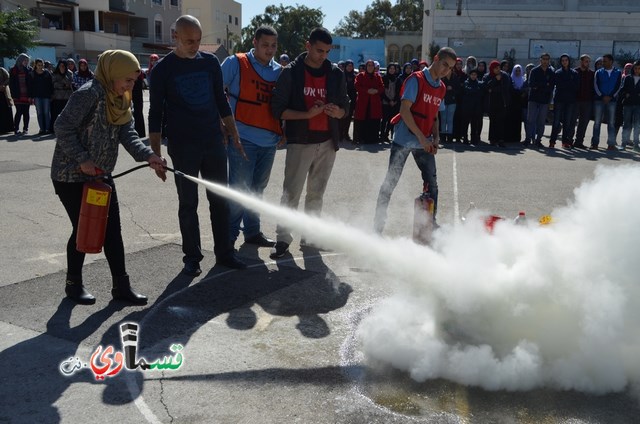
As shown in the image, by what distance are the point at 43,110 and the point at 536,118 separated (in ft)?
40.2

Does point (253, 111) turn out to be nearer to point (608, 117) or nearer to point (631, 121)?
point (608, 117)

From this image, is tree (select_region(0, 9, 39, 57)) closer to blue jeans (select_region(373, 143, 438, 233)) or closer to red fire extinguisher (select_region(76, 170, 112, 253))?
blue jeans (select_region(373, 143, 438, 233))

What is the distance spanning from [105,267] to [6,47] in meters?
39.6

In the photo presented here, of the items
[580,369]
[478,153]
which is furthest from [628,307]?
[478,153]

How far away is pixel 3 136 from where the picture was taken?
1575cm

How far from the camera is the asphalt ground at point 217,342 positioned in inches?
135

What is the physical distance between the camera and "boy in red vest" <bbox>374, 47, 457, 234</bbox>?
6352 mm

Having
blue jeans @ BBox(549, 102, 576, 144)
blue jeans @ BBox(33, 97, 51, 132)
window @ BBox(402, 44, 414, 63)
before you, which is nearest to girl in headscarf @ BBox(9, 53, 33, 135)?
blue jeans @ BBox(33, 97, 51, 132)

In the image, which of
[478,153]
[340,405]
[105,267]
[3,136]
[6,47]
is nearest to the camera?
[340,405]

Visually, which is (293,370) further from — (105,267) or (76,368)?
(105,267)

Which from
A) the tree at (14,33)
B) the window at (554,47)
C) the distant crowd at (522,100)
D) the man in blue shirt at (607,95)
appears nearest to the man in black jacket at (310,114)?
the distant crowd at (522,100)

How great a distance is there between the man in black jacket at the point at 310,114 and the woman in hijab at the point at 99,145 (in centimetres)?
168

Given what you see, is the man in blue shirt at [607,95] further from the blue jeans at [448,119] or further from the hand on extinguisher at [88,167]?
the hand on extinguisher at [88,167]

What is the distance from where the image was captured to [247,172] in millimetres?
6223
